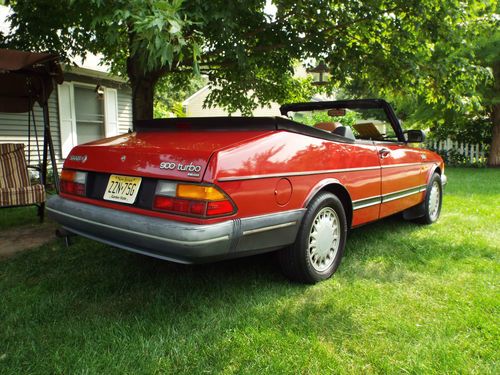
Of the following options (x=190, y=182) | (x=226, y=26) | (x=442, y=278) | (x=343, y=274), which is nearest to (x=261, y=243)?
(x=190, y=182)

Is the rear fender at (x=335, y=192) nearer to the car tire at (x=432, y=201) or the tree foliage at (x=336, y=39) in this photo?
the tree foliage at (x=336, y=39)

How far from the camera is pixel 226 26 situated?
3.62 metres

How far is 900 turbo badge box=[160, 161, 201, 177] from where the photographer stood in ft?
7.62

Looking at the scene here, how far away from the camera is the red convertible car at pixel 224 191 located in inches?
91.4

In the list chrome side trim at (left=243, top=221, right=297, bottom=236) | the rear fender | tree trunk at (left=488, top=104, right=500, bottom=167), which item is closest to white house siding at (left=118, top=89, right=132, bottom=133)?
the rear fender

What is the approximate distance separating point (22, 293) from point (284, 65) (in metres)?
4.50

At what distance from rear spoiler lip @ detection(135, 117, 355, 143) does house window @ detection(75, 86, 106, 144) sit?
801 cm

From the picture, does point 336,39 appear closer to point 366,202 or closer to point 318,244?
point 366,202

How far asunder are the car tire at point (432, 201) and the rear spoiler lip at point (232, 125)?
82.6 inches

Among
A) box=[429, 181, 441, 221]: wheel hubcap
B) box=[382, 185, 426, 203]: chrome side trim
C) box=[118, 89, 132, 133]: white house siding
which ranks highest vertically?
box=[118, 89, 132, 133]: white house siding

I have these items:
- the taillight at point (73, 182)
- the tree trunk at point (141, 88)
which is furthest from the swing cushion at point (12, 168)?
the taillight at point (73, 182)

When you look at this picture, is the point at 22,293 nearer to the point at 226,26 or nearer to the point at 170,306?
the point at 170,306

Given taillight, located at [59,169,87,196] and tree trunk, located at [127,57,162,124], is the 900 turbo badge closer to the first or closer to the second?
taillight, located at [59,169,87,196]

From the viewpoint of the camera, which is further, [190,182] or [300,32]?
[300,32]
